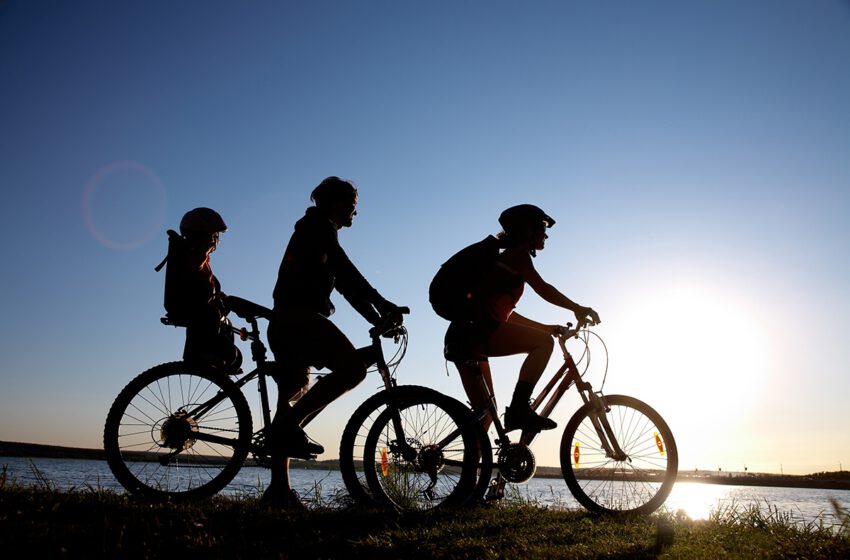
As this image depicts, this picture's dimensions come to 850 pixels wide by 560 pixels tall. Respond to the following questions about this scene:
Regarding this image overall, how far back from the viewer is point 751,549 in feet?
12.4

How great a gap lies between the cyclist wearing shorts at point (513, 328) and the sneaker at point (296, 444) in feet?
5.55

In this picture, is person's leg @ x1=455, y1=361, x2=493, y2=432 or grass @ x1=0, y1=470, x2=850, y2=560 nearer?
grass @ x1=0, y1=470, x2=850, y2=560

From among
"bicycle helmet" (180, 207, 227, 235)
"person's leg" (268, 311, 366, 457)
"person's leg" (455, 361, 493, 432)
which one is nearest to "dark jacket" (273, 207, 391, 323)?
"person's leg" (268, 311, 366, 457)

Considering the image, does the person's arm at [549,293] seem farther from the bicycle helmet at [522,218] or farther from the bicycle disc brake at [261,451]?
the bicycle disc brake at [261,451]

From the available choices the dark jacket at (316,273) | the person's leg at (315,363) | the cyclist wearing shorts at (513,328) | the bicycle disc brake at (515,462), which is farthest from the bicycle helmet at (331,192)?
the bicycle disc brake at (515,462)

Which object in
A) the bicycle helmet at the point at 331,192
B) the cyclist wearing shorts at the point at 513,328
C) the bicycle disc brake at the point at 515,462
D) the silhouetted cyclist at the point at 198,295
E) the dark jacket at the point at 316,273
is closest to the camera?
the dark jacket at the point at 316,273

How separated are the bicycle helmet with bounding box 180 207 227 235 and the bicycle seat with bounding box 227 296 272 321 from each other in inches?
25.5

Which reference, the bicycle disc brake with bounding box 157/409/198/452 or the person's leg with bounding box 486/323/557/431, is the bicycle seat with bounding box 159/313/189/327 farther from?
the person's leg with bounding box 486/323/557/431

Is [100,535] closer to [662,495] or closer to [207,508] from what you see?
[207,508]

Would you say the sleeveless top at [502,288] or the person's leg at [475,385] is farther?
the sleeveless top at [502,288]

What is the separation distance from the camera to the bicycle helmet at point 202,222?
187 inches

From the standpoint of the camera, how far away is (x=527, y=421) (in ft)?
17.1

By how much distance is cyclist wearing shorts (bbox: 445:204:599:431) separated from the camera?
17.7 feet

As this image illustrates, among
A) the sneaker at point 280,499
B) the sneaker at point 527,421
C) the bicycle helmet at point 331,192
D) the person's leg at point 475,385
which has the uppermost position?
the bicycle helmet at point 331,192
